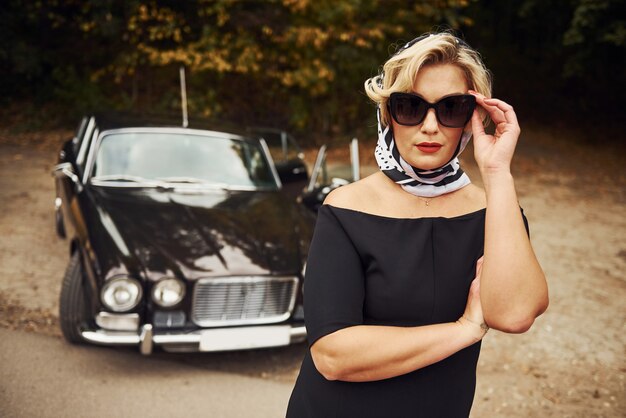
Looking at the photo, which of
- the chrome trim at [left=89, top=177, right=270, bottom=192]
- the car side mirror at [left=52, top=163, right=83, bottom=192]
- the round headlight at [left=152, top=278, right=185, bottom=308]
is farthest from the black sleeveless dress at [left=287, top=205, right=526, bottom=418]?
the car side mirror at [left=52, top=163, right=83, bottom=192]

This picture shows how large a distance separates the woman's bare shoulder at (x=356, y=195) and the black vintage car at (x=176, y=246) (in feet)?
8.94

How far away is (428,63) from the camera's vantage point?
1600 mm

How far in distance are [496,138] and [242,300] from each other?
9.85ft

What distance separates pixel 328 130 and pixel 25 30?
327 inches

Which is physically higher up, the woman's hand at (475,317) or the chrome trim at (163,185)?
the woman's hand at (475,317)

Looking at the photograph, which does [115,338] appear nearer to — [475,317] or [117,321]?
[117,321]

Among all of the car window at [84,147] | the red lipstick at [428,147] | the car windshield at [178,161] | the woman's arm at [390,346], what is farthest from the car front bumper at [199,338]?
the red lipstick at [428,147]

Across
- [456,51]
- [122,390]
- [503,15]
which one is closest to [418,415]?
[456,51]

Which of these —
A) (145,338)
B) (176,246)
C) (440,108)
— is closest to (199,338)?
(145,338)

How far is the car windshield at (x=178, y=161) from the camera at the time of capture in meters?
5.37

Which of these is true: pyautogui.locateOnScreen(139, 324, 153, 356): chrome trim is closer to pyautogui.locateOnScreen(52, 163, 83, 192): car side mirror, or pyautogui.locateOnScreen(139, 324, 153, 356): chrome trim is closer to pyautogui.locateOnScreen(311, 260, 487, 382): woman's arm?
pyautogui.locateOnScreen(52, 163, 83, 192): car side mirror

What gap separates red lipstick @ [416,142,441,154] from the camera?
63.3 inches

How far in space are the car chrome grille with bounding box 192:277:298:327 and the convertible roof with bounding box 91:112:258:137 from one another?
2.06 metres

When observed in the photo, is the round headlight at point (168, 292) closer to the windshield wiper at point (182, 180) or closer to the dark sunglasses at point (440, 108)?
the windshield wiper at point (182, 180)
